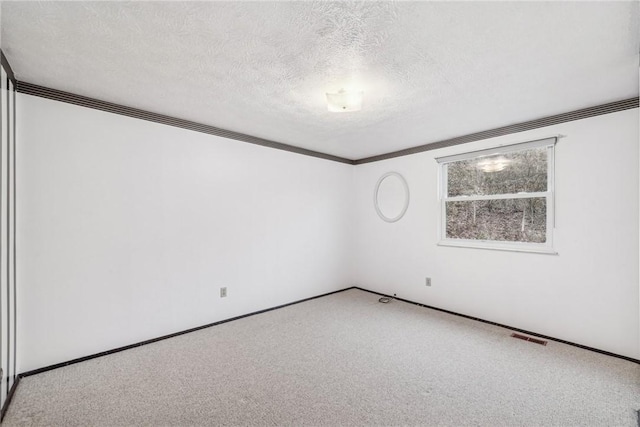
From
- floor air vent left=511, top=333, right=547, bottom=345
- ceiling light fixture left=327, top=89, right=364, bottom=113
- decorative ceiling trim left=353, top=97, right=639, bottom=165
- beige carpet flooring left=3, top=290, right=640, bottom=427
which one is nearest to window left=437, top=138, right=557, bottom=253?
decorative ceiling trim left=353, top=97, right=639, bottom=165

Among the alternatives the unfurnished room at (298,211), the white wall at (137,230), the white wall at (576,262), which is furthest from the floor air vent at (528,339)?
the white wall at (137,230)

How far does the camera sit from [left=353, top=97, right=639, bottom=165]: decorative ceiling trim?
2723 mm

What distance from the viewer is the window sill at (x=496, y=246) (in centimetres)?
320

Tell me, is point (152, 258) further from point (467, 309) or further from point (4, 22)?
point (467, 309)

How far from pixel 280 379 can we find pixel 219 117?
257 centimetres

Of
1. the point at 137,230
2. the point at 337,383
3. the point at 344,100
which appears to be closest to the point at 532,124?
the point at 344,100

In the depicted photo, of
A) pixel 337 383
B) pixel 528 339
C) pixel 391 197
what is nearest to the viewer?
pixel 337 383

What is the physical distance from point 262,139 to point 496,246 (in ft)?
10.4

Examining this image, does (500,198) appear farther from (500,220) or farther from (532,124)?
(532,124)

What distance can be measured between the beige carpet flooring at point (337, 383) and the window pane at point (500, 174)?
5.39 feet

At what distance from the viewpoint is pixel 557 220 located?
310cm

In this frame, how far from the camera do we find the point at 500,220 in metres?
3.61

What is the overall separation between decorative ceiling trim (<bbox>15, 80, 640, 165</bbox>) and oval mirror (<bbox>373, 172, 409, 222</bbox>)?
0.40 meters

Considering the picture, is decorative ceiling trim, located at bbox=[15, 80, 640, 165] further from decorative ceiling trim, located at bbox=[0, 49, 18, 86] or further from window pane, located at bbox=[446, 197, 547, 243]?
window pane, located at bbox=[446, 197, 547, 243]
